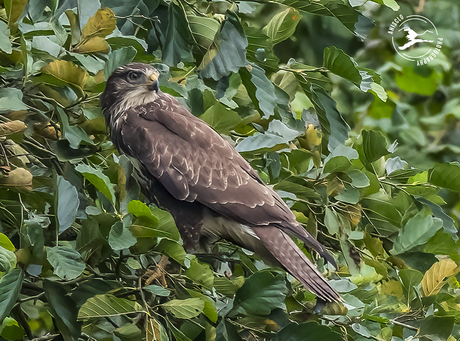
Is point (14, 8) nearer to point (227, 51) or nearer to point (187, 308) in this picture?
point (227, 51)

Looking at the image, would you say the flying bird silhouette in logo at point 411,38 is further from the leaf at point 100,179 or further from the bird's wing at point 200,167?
the leaf at point 100,179

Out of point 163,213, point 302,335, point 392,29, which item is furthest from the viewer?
point 392,29

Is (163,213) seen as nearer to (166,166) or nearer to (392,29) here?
(166,166)

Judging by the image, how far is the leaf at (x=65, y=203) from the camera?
108 cm

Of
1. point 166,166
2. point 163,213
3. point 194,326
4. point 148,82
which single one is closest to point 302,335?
point 194,326

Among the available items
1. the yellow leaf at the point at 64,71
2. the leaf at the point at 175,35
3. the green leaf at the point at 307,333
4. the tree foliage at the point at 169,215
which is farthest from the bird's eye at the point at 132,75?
the green leaf at the point at 307,333

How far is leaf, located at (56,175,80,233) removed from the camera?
42.6 inches

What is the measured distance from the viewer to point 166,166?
1.69 meters

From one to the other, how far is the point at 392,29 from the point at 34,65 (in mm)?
3032

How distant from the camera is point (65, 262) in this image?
1062mm

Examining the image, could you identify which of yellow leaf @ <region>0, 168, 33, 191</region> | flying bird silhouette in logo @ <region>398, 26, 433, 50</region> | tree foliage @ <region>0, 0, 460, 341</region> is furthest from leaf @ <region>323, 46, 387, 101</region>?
flying bird silhouette in logo @ <region>398, 26, 433, 50</region>

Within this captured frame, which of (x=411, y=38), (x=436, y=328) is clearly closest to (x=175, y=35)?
(x=436, y=328)

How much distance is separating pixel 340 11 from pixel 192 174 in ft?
2.29

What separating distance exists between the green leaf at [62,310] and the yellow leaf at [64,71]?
18.3 inches
